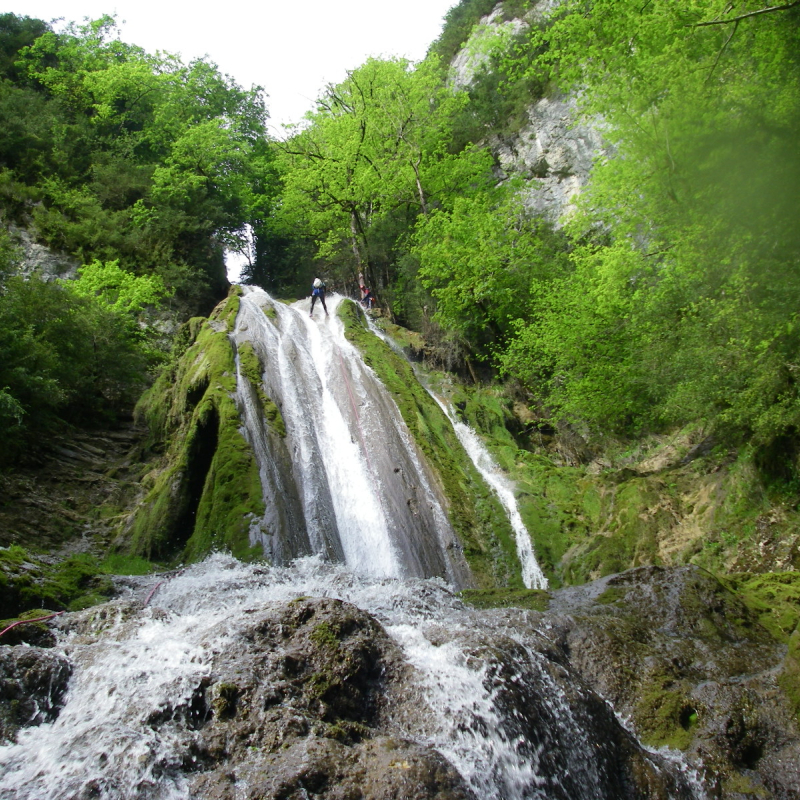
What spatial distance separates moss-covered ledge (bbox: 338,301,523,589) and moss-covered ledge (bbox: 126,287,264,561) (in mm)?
3970

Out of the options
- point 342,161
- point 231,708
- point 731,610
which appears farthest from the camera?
point 342,161

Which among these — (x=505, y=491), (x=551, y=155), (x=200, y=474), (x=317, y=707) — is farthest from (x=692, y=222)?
(x=551, y=155)

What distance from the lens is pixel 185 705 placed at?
400 cm

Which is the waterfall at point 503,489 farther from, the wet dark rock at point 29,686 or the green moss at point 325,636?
the wet dark rock at point 29,686

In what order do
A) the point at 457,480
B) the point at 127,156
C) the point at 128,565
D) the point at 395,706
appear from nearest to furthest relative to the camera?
the point at 395,706 < the point at 128,565 < the point at 457,480 < the point at 127,156

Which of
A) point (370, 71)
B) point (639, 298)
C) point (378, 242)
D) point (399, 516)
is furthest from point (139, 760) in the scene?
point (370, 71)

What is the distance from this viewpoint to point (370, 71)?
78.7 feet

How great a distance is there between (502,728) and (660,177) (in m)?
10.9

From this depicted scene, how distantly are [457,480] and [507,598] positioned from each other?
192 inches

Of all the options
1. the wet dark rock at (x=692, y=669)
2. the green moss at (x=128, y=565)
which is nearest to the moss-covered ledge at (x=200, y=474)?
the green moss at (x=128, y=565)

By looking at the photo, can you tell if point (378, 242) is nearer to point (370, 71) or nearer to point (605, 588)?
point (370, 71)

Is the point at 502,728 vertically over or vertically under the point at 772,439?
under

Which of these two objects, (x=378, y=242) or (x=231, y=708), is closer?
(x=231, y=708)

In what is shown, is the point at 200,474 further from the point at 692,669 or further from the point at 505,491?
the point at 692,669
